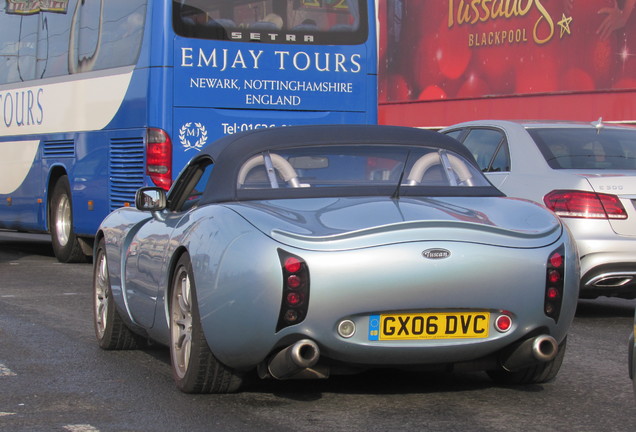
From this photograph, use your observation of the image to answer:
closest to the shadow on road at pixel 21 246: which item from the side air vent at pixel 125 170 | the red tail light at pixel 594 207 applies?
the side air vent at pixel 125 170

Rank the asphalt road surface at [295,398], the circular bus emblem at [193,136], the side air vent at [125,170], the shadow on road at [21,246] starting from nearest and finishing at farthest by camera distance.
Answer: the asphalt road surface at [295,398], the circular bus emblem at [193,136], the side air vent at [125,170], the shadow on road at [21,246]

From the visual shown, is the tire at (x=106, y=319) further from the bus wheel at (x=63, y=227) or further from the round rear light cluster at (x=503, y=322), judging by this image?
the bus wheel at (x=63, y=227)

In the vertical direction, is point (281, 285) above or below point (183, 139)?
below

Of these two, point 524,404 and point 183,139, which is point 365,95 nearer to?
point 183,139

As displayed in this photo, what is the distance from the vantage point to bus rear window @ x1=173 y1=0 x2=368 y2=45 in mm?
14047

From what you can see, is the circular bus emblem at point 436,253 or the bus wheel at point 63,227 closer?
the circular bus emblem at point 436,253

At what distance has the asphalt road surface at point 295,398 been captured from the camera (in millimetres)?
5660

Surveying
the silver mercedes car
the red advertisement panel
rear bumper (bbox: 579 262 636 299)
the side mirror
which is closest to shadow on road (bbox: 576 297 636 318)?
the silver mercedes car

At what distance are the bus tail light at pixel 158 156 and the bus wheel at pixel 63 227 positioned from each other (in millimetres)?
2520

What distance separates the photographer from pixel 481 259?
5781mm

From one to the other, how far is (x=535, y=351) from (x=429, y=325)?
1.78 ft

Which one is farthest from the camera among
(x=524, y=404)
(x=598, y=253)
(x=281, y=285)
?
(x=598, y=253)

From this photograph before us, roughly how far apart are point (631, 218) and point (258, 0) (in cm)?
625

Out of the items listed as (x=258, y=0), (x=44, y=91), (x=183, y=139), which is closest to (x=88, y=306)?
(x=183, y=139)
